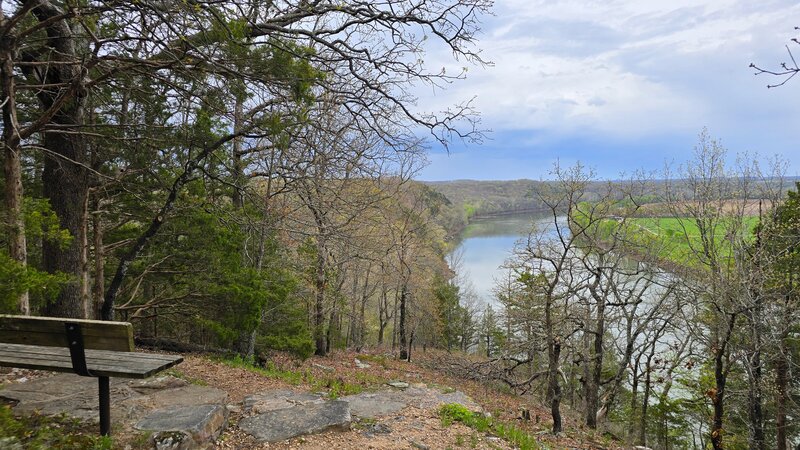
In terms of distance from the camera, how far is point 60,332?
3.41m

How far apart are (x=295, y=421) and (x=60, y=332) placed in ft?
7.25

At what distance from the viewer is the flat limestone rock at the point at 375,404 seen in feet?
17.8

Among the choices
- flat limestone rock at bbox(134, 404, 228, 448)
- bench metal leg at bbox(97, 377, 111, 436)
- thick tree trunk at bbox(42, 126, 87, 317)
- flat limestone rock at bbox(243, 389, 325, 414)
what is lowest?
flat limestone rock at bbox(243, 389, 325, 414)

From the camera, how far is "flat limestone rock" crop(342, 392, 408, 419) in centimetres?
543

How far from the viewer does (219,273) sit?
7.78 m

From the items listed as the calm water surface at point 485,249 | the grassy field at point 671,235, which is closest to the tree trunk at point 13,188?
the grassy field at point 671,235

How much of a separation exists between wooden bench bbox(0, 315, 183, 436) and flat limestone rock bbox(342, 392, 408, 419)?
2579mm

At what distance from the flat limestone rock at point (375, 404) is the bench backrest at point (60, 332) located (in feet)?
Answer: 9.35

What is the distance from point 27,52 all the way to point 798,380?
19.2 metres

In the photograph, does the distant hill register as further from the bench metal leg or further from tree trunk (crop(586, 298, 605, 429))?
the bench metal leg

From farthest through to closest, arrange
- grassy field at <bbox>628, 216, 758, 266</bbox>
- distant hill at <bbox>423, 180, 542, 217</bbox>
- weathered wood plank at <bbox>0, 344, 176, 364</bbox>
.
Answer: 1. distant hill at <bbox>423, 180, 542, 217</bbox>
2. grassy field at <bbox>628, 216, 758, 266</bbox>
3. weathered wood plank at <bbox>0, 344, 176, 364</bbox>

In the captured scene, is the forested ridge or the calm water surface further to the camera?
the calm water surface

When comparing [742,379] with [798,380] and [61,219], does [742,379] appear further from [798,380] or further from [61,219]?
[61,219]

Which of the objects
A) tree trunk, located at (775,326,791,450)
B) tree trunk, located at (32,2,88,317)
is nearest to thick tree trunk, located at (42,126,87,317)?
tree trunk, located at (32,2,88,317)
